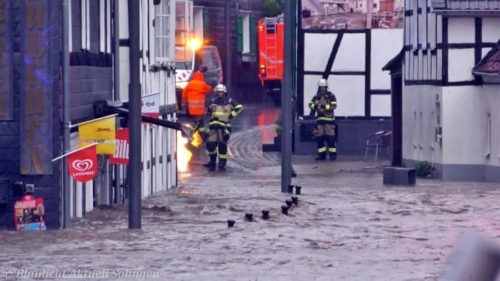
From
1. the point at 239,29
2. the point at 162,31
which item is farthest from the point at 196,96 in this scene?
the point at 239,29

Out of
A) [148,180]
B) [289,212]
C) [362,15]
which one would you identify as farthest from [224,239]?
[362,15]

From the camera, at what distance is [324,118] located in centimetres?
2778

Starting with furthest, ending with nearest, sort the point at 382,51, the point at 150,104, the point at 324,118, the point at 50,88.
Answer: the point at 382,51 → the point at 324,118 → the point at 150,104 → the point at 50,88

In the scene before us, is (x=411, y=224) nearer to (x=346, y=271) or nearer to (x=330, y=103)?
(x=346, y=271)

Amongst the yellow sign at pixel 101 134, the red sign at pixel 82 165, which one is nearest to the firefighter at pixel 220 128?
the yellow sign at pixel 101 134

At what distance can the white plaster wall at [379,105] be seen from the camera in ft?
99.0

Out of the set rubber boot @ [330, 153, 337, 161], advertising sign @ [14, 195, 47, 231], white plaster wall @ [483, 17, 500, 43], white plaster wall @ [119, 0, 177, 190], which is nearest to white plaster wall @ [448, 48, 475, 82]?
white plaster wall @ [483, 17, 500, 43]

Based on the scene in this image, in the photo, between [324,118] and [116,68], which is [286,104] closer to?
[116,68]

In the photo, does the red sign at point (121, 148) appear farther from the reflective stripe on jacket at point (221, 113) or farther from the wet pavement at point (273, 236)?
the reflective stripe on jacket at point (221, 113)

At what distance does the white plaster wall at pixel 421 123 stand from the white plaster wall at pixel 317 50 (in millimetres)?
4401

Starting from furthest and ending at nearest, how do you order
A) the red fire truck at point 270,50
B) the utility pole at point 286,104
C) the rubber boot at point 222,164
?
1. the red fire truck at point 270,50
2. the rubber boot at point 222,164
3. the utility pole at point 286,104

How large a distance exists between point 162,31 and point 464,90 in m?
7.06

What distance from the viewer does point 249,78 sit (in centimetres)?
5091

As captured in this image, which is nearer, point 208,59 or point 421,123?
point 421,123
